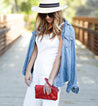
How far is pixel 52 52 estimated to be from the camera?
257cm

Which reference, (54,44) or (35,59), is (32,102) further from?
(54,44)

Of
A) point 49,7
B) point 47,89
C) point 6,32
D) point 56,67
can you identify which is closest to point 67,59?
point 56,67

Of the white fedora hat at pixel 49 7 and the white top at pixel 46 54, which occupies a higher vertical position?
the white fedora hat at pixel 49 7

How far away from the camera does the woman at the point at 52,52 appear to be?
2.53 metres

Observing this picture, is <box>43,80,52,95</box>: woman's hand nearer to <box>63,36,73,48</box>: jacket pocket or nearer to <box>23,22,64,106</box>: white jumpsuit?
<box>23,22,64,106</box>: white jumpsuit

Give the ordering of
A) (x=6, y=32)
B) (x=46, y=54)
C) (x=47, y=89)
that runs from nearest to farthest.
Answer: (x=47, y=89) < (x=46, y=54) < (x=6, y=32)

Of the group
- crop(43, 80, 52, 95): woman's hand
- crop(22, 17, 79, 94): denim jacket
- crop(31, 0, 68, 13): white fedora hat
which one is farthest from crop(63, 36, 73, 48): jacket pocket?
crop(43, 80, 52, 95): woman's hand

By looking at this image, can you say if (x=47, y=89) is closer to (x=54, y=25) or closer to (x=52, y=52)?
(x=52, y=52)

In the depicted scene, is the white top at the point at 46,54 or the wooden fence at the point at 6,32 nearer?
the white top at the point at 46,54

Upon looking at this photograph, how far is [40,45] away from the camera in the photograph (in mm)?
2596

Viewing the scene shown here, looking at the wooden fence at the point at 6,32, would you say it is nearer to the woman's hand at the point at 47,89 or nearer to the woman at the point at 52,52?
the woman at the point at 52,52

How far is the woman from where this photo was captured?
2525 millimetres

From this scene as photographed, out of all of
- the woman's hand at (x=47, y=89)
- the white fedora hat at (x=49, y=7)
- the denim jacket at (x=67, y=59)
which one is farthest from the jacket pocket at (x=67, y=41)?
the woman's hand at (x=47, y=89)

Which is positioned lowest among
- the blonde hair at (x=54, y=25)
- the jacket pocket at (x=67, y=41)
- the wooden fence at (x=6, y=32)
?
the wooden fence at (x=6, y=32)
